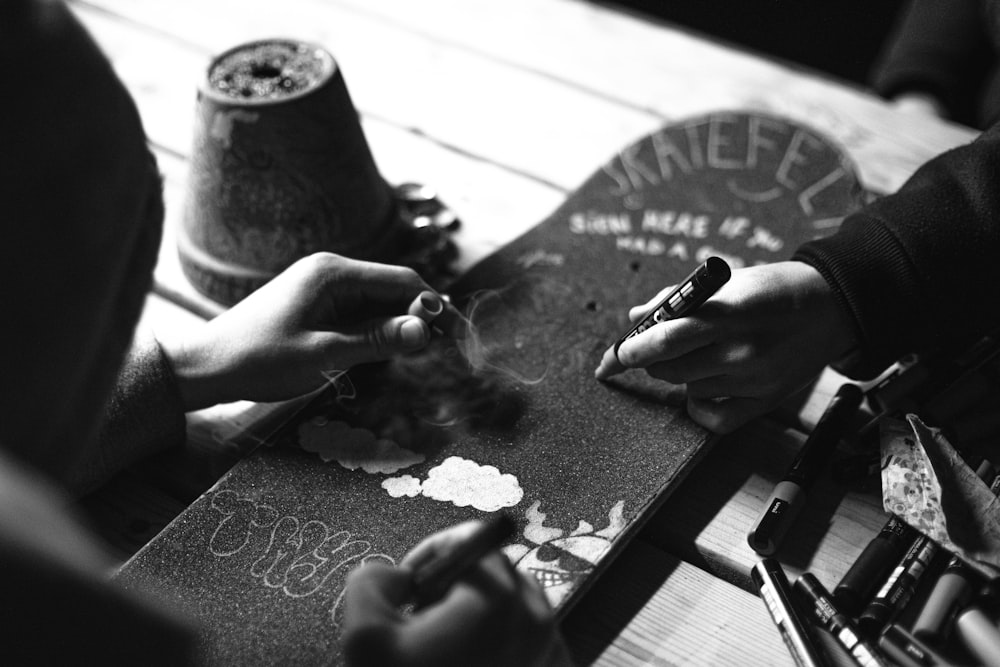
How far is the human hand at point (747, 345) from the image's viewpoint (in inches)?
22.4

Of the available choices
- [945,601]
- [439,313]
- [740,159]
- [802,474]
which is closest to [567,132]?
[740,159]

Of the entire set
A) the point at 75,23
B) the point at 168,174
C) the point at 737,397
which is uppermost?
the point at 75,23

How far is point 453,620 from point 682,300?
0.28 metres

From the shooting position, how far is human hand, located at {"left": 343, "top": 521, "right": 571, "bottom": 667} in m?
0.34

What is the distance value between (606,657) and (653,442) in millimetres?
141

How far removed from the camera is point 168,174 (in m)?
0.83

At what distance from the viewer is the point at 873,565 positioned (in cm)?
49

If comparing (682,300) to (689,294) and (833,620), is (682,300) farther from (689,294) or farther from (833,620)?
(833,620)

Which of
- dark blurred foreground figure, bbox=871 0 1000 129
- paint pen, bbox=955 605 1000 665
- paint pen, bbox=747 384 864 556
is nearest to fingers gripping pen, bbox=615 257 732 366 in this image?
paint pen, bbox=747 384 864 556

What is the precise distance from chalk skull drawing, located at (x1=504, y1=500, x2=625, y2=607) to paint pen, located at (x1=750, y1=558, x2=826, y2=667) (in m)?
0.08

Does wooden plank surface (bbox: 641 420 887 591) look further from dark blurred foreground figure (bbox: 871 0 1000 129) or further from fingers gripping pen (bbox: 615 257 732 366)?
dark blurred foreground figure (bbox: 871 0 1000 129)

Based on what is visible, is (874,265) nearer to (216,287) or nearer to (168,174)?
(216,287)

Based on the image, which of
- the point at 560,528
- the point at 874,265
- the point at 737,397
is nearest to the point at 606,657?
the point at 560,528

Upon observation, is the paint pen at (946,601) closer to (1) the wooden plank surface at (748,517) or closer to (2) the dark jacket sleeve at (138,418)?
(1) the wooden plank surface at (748,517)
